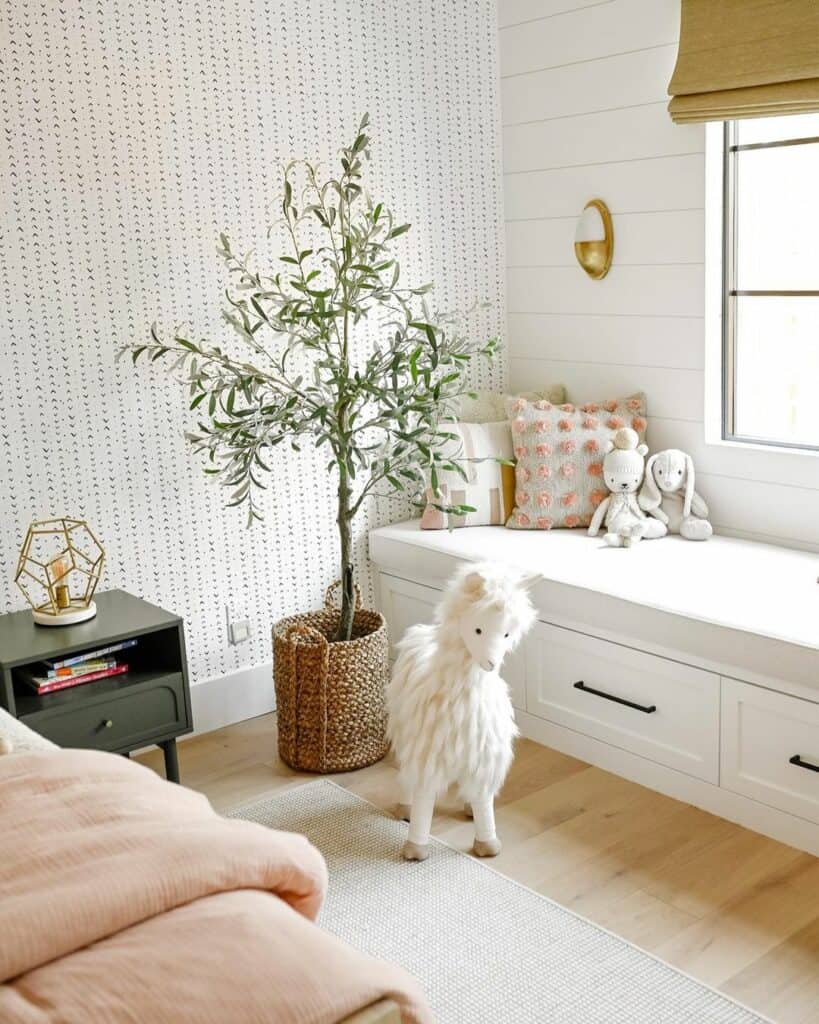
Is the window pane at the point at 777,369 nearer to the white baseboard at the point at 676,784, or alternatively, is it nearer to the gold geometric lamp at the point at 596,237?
the gold geometric lamp at the point at 596,237

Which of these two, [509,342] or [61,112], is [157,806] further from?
[509,342]

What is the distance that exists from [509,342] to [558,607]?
4.15 feet

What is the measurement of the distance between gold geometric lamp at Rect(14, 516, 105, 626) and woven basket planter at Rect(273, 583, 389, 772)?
1.76 feet

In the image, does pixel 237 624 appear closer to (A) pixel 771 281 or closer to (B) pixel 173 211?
(B) pixel 173 211

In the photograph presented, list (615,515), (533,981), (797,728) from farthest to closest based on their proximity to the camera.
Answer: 1. (615,515)
2. (797,728)
3. (533,981)

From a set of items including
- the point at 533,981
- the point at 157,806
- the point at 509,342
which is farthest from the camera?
the point at 509,342

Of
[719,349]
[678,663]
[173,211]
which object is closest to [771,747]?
[678,663]

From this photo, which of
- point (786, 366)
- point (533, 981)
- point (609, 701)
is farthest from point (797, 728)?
point (786, 366)

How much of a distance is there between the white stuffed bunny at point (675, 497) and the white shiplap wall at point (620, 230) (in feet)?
0.24

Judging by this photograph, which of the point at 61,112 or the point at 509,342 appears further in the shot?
the point at 509,342

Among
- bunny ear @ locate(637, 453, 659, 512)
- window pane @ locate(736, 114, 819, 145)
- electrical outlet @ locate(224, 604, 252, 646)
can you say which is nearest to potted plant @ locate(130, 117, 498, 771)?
electrical outlet @ locate(224, 604, 252, 646)

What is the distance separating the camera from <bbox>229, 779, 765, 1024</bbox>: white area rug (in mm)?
2137

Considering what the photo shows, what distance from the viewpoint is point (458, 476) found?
3578 millimetres

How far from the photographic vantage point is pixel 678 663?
285cm
